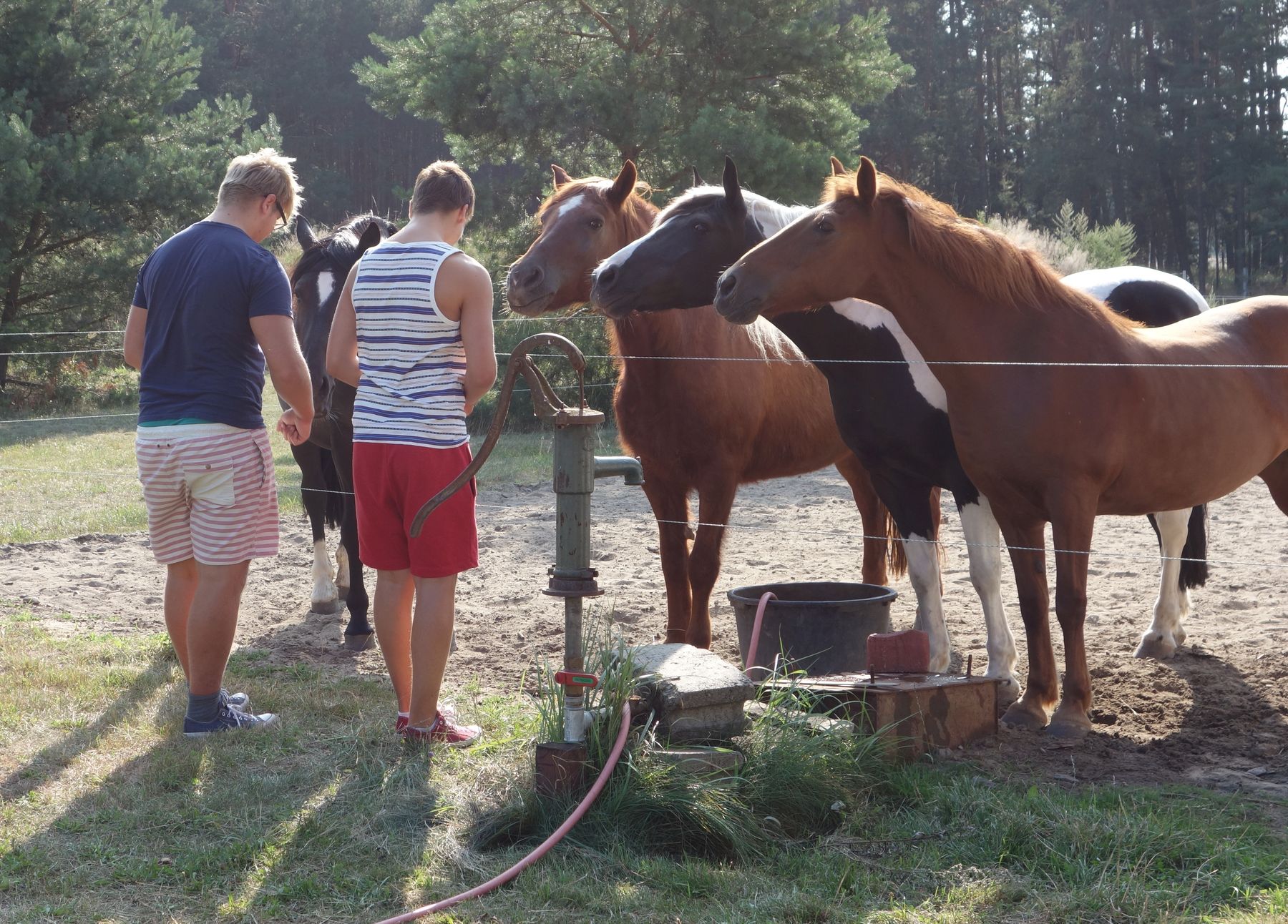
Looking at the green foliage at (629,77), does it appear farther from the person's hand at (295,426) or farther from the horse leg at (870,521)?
the person's hand at (295,426)

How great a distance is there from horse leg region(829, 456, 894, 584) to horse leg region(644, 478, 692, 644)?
4.08 ft

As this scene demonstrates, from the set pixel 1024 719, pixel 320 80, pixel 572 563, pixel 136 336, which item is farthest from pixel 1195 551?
pixel 320 80

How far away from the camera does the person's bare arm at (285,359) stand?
151 inches

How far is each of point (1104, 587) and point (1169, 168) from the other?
3292 cm

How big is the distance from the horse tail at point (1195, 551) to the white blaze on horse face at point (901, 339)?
184 centimetres

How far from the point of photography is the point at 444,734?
378 cm

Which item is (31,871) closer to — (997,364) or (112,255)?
(997,364)

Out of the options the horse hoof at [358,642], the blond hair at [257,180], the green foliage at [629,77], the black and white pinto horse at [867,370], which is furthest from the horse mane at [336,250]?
the green foliage at [629,77]

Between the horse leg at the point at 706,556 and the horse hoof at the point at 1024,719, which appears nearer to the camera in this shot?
the horse hoof at the point at 1024,719

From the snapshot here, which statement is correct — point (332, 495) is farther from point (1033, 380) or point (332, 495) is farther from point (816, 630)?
point (1033, 380)

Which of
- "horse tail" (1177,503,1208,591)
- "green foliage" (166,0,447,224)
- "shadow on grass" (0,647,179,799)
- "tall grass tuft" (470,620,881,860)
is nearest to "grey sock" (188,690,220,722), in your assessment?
"shadow on grass" (0,647,179,799)

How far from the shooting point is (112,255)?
1658 centimetres

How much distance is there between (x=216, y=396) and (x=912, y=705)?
2545 millimetres

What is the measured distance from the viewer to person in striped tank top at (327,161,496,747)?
357cm
